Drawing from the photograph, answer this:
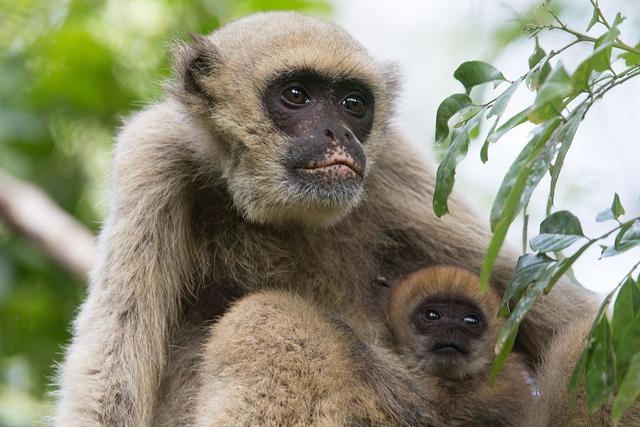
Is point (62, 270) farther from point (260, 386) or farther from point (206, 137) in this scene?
point (260, 386)

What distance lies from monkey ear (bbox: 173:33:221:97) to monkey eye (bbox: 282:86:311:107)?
0.59m

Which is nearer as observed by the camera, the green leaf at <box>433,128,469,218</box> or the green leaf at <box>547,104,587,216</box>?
the green leaf at <box>547,104,587,216</box>

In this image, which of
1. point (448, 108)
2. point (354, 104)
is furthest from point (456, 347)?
point (448, 108)

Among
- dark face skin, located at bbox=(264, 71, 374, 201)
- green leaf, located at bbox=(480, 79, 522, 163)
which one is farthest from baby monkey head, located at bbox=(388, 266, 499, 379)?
green leaf, located at bbox=(480, 79, 522, 163)

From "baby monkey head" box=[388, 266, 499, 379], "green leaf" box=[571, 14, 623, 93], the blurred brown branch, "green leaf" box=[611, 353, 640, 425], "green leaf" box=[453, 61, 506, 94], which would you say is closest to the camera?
"green leaf" box=[611, 353, 640, 425]

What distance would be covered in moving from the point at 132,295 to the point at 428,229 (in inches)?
94.9

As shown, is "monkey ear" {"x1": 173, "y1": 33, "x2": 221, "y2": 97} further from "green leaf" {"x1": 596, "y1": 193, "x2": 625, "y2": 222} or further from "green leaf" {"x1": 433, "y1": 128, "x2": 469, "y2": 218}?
"green leaf" {"x1": 596, "y1": 193, "x2": 625, "y2": 222}

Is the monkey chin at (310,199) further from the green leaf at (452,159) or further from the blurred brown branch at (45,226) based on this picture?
the blurred brown branch at (45,226)

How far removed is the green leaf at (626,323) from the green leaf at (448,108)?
1.35 m

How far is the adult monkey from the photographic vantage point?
6.29 m

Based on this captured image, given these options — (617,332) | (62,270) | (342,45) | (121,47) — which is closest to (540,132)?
(617,332)

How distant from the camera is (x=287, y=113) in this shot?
665cm

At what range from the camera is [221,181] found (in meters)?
6.96

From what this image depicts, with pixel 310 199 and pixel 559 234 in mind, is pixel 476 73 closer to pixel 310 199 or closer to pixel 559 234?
pixel 559 234
